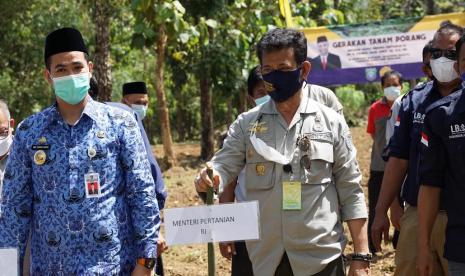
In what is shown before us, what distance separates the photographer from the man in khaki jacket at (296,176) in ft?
11.1

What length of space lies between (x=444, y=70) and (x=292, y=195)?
4.19ft

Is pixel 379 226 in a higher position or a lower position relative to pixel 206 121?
higher

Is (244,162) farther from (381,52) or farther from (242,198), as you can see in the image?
(381,52)

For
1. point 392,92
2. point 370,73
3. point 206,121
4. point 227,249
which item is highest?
point 392,92

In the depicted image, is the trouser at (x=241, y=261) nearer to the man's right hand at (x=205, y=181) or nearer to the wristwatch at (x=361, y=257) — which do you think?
the wristwatch at (x=361, y=257)

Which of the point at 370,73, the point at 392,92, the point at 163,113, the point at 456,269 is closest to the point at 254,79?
the point at 456,269

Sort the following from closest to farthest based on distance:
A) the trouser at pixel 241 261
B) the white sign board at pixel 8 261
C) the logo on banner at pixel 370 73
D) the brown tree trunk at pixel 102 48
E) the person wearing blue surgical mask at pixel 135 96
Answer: the white sign board at pixel 8 261, the trouser at pixel 241 261, the person wearing blue surgical mask at pixel 135 96, the logo on banner at pixel 370 73, the brown tree trunk at pixel 102 48

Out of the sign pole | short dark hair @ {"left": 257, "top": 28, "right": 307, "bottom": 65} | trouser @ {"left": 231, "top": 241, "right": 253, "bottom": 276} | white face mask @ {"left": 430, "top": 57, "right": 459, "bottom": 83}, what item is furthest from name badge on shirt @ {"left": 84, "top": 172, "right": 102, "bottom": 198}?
white face mask @ {"left": 430, "top": 57, "right": 459, "bottom": 83}

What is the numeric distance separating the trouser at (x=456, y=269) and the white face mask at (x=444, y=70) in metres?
1.12

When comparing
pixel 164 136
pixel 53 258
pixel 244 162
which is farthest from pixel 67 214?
pixel 164 136

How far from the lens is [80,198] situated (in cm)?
326

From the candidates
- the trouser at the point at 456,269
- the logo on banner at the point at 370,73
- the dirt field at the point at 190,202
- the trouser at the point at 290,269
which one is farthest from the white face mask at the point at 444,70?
the logo on banner at the point at 370,73

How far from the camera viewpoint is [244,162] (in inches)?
142

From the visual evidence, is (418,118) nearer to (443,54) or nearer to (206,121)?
(443,54)
